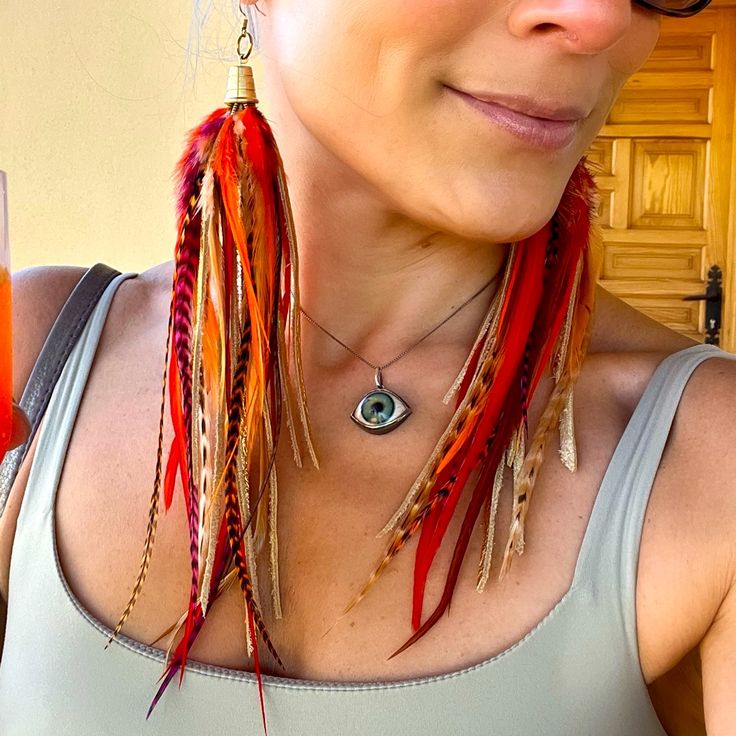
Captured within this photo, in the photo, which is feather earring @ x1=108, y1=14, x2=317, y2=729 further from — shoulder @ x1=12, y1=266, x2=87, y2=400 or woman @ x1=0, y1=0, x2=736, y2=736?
shoulder @ x1=12, y1=266, x2=87, y2=400

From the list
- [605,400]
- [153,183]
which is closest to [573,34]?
[605,400]

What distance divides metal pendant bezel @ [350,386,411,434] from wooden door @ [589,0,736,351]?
134 inches

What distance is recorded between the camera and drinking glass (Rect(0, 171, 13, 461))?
28.3 inches

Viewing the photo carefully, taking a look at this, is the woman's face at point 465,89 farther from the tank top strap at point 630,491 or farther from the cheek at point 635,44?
the tank top strap at point 630,491

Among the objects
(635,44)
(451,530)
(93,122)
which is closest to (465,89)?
(635,44)

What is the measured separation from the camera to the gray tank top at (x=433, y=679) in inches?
31.0

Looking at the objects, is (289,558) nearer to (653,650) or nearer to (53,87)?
(653,650)

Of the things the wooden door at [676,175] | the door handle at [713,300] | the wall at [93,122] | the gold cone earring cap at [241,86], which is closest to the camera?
the gold cone earring cap at [241,86]

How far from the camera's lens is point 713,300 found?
14.1ft

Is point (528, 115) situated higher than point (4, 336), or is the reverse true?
point (528, 115)

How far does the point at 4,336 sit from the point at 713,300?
402 cm

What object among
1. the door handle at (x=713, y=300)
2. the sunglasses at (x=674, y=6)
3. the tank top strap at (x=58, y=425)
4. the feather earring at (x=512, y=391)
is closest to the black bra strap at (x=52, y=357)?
the tank top strap at (x=58, y=425)

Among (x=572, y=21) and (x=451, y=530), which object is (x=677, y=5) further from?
(x=451, y=530)

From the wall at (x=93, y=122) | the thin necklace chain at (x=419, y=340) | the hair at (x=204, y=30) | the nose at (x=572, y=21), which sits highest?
the wall at (x=93, y=122)
